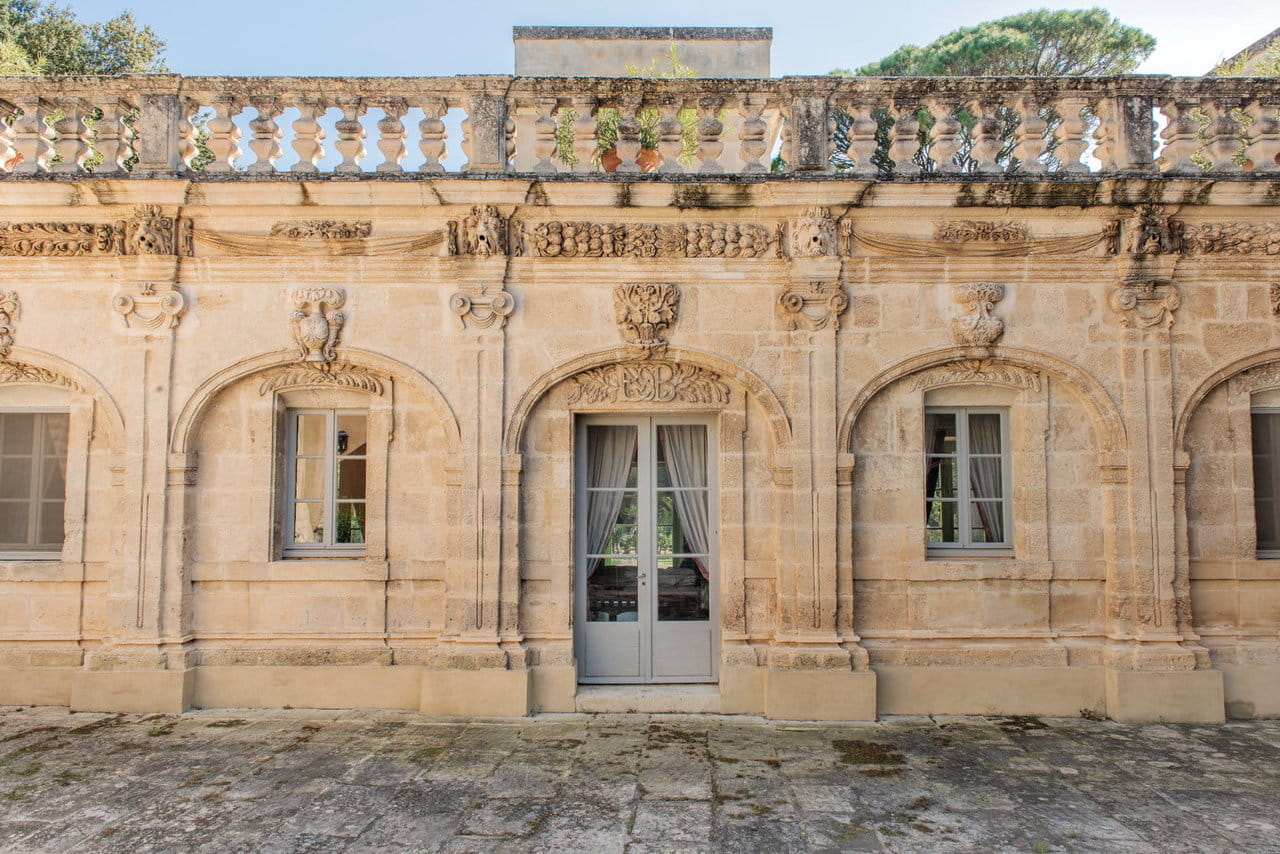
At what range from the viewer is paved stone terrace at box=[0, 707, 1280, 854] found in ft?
14.6

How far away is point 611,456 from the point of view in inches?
277

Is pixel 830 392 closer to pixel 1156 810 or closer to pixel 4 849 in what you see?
pixel 1156 810

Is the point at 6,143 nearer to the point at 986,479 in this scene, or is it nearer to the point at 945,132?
the point at 945,132

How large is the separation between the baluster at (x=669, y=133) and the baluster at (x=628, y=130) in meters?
0.18

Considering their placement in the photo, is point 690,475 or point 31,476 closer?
point 31,476

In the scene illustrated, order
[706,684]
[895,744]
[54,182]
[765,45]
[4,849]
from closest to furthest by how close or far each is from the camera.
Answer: [4,849] → [895,744] → [54,182] → [706,684] → [765,45]

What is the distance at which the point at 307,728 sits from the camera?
6.15 m

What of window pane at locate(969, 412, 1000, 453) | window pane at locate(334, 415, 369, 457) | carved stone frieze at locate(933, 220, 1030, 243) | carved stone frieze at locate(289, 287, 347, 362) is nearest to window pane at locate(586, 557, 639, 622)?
window pane at locate(334, 415, 369, 457)

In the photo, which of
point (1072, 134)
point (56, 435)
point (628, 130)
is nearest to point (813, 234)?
point (628, 130)

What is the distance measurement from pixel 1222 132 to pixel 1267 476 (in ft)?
9.10

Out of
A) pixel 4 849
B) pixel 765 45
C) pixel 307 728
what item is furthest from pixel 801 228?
pixel 765 45

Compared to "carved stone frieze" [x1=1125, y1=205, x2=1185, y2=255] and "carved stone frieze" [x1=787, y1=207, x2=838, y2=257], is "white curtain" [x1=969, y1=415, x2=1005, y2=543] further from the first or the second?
"carved stone frieze" [x1=787, y1=207, x2=838, y2=257]

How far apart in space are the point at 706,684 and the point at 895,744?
1.59 m

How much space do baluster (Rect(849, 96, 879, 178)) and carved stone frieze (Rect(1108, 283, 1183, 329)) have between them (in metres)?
2.16
